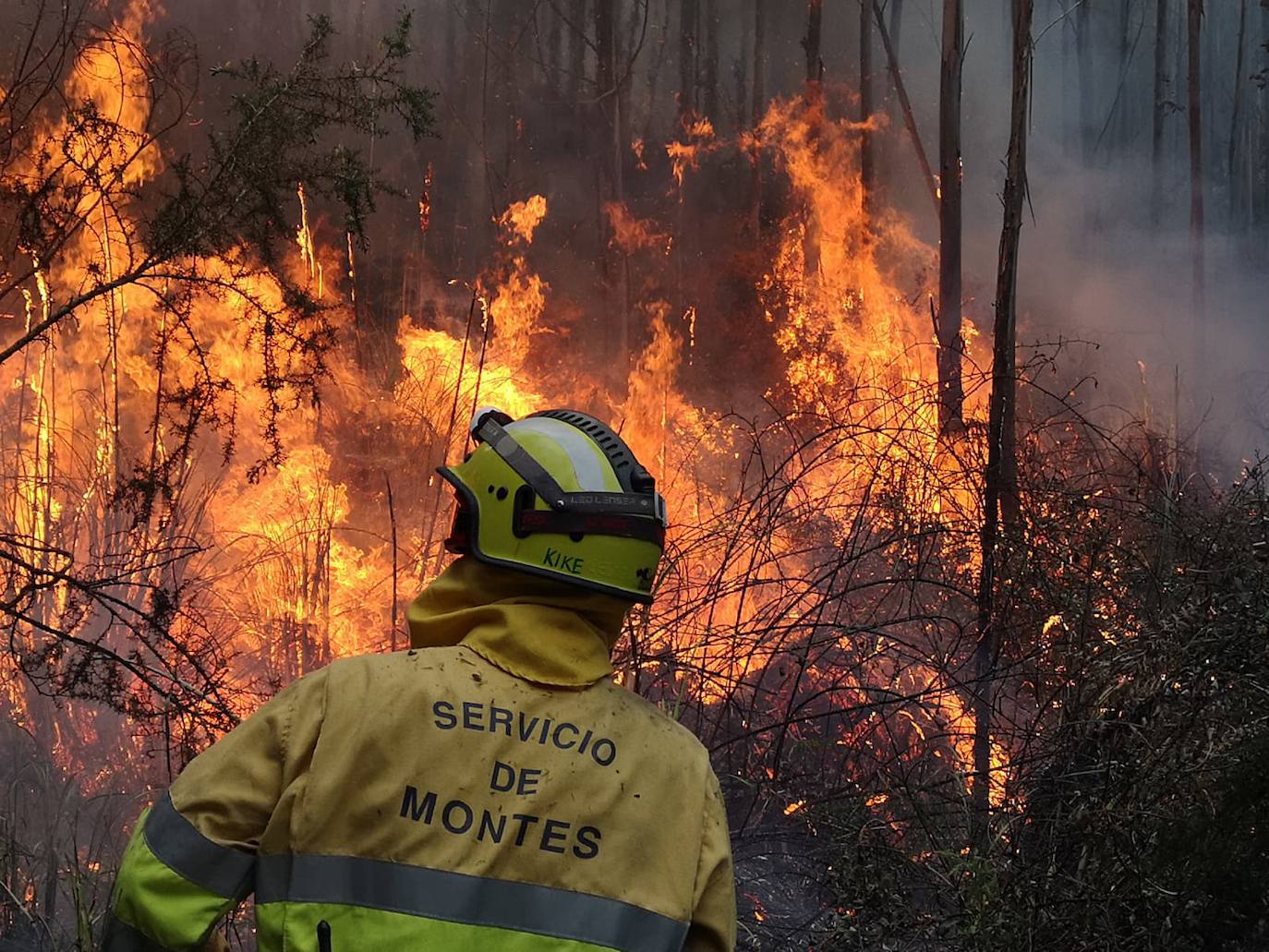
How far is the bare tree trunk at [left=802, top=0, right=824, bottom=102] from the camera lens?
12453mm

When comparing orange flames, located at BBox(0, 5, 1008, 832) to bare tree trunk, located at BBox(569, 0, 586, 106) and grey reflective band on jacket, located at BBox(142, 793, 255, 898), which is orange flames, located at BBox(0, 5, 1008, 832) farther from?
grey reflective band on jacket, located at BBox(142, 793, 255, 898)

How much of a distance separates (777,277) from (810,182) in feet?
3.67

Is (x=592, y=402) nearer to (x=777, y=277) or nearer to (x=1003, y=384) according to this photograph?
(x=777, y=277)

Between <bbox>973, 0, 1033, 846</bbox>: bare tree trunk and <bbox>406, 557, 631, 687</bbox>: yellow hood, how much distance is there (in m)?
4.25

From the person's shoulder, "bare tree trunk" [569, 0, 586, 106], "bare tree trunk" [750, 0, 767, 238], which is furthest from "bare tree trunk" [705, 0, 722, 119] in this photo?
the person's shoulder

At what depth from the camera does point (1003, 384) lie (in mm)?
7113

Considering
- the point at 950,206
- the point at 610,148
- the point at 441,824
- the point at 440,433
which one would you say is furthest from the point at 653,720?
the point at 610,148

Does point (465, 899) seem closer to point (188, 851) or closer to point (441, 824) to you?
point (441, 824)

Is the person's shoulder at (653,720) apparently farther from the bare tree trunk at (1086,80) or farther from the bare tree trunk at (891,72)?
the bare tree trunk at (1086,80)

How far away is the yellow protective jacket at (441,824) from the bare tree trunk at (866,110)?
11.3 metres

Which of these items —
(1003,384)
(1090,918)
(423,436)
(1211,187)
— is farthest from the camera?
(1211,187)

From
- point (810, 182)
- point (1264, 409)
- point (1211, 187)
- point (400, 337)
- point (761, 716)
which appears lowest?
point (761, 716)

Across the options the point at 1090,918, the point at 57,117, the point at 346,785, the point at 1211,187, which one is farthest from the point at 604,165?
the point at 346,785

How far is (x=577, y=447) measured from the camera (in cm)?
189
